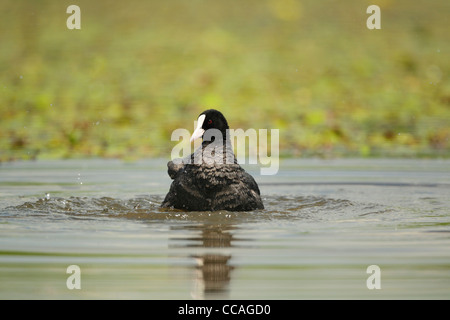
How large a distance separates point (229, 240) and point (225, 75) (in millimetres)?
9429

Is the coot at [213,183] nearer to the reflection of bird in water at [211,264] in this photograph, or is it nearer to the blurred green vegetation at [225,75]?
the reflection of bird in water at [211,264]

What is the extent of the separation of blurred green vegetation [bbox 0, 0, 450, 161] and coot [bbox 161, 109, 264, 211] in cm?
407

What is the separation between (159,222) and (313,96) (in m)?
8.02

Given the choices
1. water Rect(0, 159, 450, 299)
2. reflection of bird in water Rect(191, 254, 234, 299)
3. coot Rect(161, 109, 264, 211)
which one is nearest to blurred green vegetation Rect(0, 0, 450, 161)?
water Rect(0, 159, 450, 299)

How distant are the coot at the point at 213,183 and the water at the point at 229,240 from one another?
148 millimetres

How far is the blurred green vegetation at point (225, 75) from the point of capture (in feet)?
41.2

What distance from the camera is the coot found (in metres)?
7.43

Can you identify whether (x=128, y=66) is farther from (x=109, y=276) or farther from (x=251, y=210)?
(x=109, y=276)

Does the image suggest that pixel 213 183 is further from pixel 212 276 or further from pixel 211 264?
pixel 212 276

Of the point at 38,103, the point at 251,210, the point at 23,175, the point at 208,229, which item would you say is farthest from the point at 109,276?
the point at 38,103

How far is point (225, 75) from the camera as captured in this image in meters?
15.4

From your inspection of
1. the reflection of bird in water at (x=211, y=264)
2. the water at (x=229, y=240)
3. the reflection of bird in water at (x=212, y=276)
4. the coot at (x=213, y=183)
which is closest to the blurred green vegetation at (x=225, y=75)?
the water at (x=229, y=240)

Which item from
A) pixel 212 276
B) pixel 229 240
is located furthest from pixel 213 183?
pixel 212 276

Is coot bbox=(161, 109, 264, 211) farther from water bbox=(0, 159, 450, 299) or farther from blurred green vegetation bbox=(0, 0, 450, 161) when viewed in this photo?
blurred green vegetation bbox=(0, 0, 450, 161)
